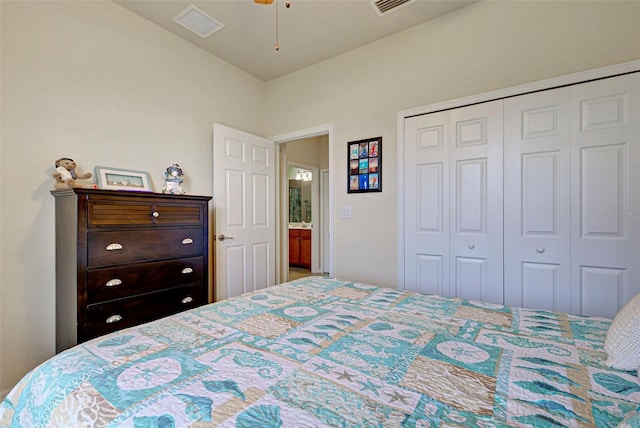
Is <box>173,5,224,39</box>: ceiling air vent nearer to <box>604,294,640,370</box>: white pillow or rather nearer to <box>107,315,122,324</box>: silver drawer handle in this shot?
<box>107,315,122,324</box>: silver drawer handle

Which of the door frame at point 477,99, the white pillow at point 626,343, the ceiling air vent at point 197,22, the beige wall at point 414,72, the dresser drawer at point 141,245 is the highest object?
the ceiling air vent at point 197,22

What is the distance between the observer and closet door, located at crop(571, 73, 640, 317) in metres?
1.79

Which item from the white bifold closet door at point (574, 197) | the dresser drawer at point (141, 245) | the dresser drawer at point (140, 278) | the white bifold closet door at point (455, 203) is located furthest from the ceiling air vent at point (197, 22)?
the white bifold closet door at point (574, 197)

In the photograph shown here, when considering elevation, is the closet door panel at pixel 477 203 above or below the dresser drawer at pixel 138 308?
above

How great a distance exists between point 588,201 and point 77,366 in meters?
2.79

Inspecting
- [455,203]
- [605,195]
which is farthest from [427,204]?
[605,195]

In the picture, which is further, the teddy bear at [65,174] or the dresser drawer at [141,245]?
the teddy bear at [65,174]

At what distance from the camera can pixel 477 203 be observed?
230 centimetres

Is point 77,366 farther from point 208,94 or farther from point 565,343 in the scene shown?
point 208,94

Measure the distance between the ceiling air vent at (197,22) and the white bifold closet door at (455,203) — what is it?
6.39 ft

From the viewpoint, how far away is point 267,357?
0.91m

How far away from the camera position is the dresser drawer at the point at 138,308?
1.78 m

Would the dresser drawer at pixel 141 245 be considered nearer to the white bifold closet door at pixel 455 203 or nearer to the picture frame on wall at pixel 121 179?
the picture frame on wall at pixel 121 179

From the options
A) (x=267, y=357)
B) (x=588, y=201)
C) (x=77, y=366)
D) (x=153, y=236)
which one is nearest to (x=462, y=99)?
(x=588, y=201)
